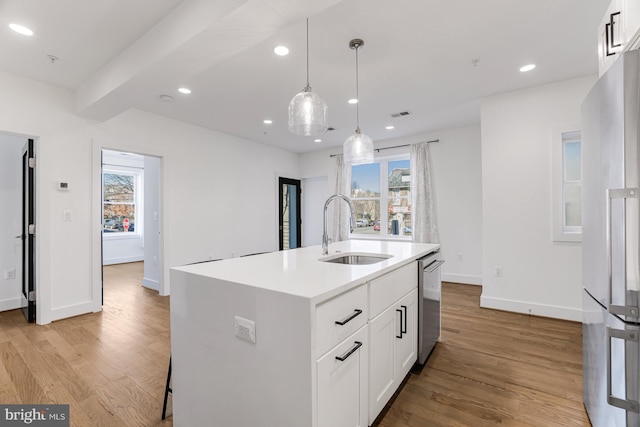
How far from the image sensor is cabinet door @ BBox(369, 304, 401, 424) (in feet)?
5.12

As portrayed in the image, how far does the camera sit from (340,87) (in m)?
3.35

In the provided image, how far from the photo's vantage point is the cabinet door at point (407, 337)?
1.90 metres

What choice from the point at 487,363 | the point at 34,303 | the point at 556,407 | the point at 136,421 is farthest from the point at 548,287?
the point at 34,303

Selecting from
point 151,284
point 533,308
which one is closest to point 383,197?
point 533,308

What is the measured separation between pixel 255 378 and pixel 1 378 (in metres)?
2.30

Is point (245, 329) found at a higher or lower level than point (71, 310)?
higher

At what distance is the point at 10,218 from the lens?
3.71m

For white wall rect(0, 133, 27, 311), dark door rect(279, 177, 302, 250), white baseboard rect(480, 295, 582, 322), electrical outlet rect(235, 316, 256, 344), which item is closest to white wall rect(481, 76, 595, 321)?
white baseboard rect(480, 295, 582, 322)

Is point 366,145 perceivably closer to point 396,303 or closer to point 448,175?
point 396,303

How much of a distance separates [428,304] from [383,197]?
389cm

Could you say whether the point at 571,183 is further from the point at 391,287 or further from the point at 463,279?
the point at 391,287

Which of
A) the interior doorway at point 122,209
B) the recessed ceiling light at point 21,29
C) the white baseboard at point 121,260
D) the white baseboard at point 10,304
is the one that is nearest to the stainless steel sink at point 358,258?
the recessed ceiling light at point 21,29

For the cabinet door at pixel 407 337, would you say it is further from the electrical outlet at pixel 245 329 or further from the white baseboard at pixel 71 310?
the white baseboard at pixel 71 310

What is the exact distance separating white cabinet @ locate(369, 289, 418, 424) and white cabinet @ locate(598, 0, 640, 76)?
178 centimetres
